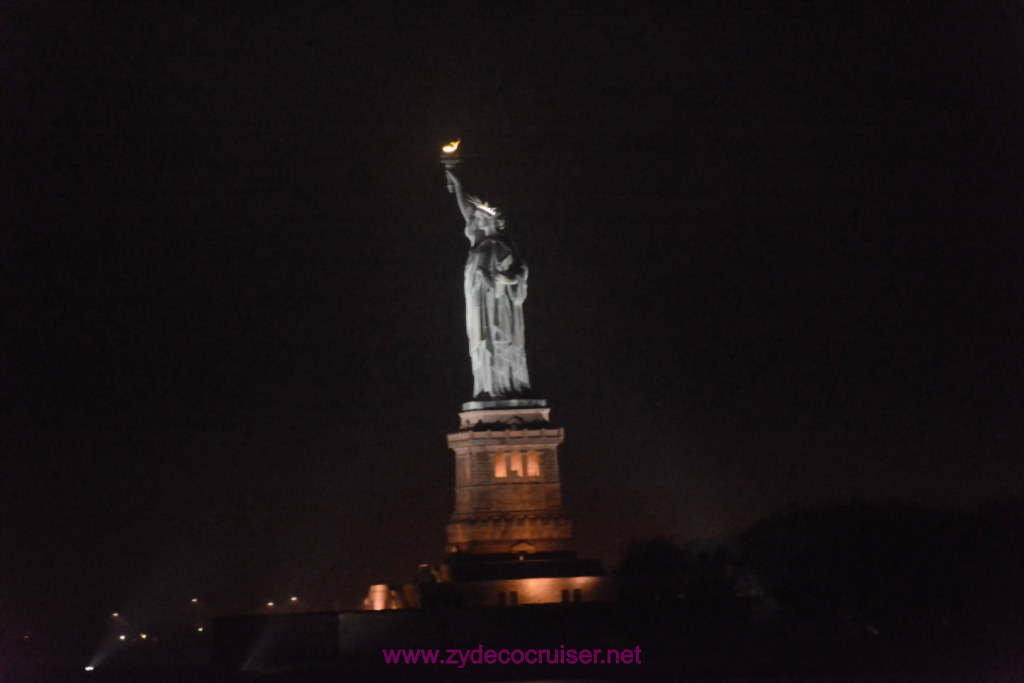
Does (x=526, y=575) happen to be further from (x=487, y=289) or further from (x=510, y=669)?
(x=487, y=289)

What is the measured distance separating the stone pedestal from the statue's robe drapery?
4.76ft

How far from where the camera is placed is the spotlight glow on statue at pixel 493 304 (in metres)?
43.7

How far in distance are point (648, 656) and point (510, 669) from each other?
3051 millimetres

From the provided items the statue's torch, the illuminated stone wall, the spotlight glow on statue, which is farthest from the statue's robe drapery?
the illuminated stone wall

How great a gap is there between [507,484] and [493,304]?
5.35 meters

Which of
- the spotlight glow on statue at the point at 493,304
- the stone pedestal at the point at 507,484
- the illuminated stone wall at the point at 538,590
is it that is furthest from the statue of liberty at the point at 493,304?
the illuminated stone wall at the point at 538,590

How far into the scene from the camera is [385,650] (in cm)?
3588

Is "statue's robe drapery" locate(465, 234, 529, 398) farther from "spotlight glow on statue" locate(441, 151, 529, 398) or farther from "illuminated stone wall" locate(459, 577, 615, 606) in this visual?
"illuminated stone wall" locate(459, 577, 615, 606)

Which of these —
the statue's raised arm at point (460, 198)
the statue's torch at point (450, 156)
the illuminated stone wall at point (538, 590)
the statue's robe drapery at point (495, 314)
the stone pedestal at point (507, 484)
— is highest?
the statue's torch at point (450, 156)

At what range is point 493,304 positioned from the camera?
4428cm

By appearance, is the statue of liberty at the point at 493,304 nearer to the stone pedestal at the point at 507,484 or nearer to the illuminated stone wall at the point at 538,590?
the stone pedestal at the point at 507,484

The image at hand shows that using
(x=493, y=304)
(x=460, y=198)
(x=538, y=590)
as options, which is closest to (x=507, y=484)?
(x=538, y=590)

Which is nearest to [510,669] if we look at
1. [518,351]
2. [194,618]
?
[518,351]

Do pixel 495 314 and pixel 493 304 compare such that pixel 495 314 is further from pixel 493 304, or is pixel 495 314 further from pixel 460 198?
pixel 460 198
